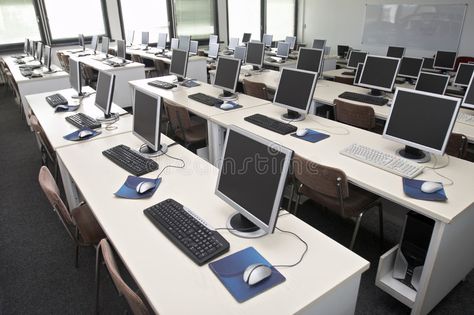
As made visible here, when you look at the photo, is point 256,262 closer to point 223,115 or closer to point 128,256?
point 128,256

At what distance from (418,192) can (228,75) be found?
2.38m

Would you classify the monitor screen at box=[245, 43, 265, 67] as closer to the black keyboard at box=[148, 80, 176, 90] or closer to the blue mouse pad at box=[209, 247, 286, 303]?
the black keyboard at box=[148, 80, 176, 90]

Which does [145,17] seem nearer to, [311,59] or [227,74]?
[311,59]

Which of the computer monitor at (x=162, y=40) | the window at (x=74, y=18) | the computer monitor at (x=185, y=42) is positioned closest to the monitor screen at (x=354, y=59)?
the computer monitor at (x=185, y=42)

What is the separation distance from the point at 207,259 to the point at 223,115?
1983 millimetres

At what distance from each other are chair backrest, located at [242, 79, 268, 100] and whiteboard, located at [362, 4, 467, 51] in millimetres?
5454

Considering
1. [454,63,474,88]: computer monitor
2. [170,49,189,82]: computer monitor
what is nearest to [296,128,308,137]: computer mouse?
[170,49,189,82]: computer monitor

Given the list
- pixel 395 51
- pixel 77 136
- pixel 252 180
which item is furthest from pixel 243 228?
pixel 395 51

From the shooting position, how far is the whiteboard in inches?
279

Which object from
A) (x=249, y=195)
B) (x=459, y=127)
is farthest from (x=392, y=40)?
(x=249, y=195)

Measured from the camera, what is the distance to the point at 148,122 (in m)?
2.18

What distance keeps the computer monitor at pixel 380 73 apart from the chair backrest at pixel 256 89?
1.15 metres

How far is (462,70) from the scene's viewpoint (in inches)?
167

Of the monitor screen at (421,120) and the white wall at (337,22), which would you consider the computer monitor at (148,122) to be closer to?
the monitor screen at (421,120)
